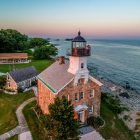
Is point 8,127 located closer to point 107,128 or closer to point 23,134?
point 23,134

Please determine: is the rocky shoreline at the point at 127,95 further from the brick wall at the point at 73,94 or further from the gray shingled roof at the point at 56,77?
the gray shingled roof at the point at 56,77

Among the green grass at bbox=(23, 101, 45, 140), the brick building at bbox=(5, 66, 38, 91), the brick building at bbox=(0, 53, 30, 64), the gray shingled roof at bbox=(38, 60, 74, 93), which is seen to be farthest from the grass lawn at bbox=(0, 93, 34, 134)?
the brick building at bbox=(0, 53, 30, 64)

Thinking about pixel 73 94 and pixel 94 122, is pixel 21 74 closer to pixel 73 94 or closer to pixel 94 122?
pixel 73 94

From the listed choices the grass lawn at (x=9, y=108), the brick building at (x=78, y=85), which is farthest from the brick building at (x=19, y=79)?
the brick building at (x=78, y=85)

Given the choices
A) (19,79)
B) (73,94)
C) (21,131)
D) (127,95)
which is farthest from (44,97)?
(127,95)

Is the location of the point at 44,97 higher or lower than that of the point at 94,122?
higher

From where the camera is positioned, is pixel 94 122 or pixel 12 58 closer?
pixel 94 122

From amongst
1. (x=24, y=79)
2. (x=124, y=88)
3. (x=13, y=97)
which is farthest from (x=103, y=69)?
(x=13, y=97)
